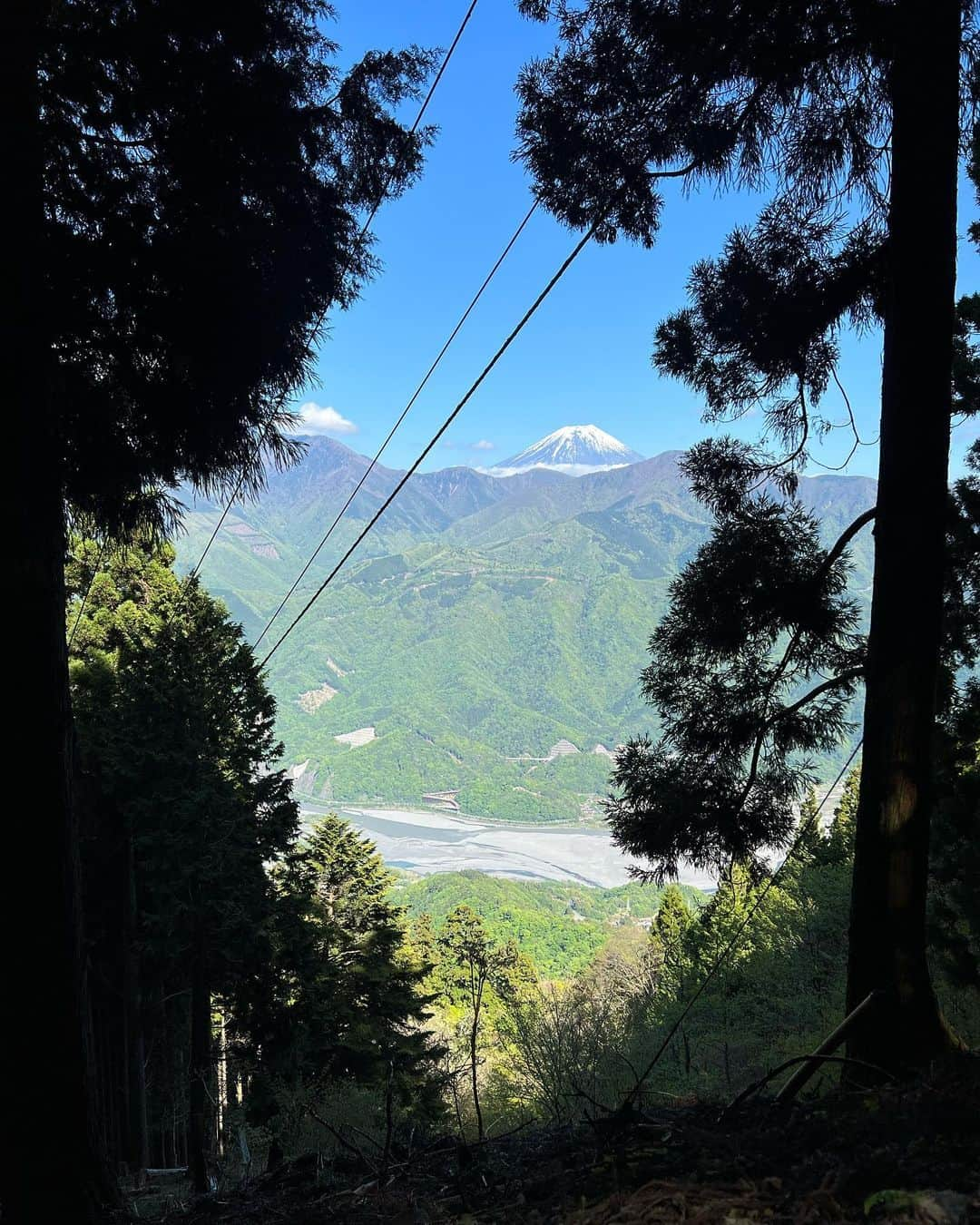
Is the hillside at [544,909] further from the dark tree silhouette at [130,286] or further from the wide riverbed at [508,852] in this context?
the dark tree silhouette at [130,286]

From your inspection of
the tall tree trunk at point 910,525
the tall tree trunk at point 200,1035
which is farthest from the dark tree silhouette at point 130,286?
the tall tree trunk at point 200,1035

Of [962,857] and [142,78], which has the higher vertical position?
[142,78]

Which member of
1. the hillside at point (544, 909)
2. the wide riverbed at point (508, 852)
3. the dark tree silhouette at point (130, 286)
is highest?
the dark tree silhouette at point (130, 286)

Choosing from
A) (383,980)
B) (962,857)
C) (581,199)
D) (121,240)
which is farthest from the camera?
(383,980)

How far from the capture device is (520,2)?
14.8 ft

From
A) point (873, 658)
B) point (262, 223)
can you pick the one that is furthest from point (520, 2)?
point (873, 658)

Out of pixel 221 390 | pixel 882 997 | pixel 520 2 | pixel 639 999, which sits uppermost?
pixel 520 2

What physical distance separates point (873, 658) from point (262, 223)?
3418mm

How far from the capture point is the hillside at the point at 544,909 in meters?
85.5

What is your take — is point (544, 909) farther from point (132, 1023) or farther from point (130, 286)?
point (130, 286)

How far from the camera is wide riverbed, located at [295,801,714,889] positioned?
14938 cm

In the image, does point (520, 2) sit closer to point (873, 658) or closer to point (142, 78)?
point (142, 78)

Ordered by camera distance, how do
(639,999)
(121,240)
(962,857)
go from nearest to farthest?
(121,240) < (962,857) < (639,999)

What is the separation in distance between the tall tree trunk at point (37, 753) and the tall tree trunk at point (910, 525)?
2989 millimetres
